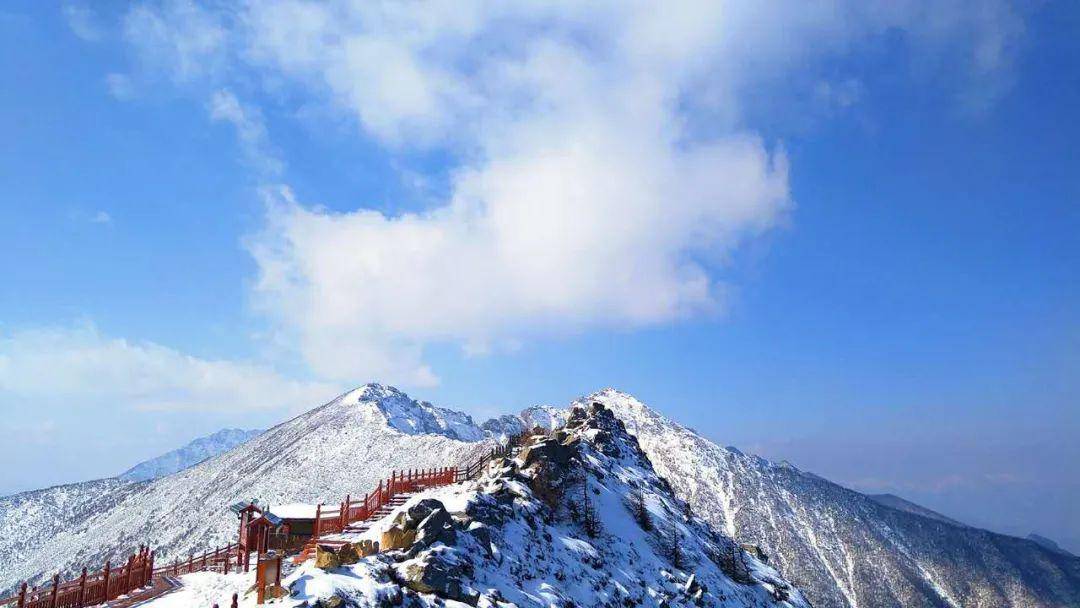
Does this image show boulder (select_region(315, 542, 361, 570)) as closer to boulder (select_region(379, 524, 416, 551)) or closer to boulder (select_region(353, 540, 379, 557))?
boulder (select_region(353, 540, 379, 557))

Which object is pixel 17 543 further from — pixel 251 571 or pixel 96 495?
pixel 251 571

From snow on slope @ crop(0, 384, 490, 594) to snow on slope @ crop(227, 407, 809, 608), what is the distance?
63712mm

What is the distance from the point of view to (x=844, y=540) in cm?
14300

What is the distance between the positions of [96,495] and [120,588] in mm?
149105

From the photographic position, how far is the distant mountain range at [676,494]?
110 metres

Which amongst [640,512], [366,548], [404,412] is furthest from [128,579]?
[404,412]

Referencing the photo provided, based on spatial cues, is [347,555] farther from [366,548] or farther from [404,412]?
[404,412]

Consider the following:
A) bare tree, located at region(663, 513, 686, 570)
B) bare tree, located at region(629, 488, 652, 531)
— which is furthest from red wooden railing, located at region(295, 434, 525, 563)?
bare tree, located at region(663, 513, 686, 570)

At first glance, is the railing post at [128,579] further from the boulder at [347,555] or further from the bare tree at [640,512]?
the bare tree at [640,512]

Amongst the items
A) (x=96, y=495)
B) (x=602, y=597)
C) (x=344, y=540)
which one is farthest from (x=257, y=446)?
(x=602, y=597)

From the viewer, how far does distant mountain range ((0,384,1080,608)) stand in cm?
10962

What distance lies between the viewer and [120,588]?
24875 millimetres

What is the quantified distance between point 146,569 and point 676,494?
85.5 m

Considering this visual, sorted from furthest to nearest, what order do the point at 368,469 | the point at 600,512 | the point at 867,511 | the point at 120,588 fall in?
1. the point at 867,511
2. the point at 368,469
3. the point at 600,512
4. the point at 120,588
